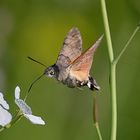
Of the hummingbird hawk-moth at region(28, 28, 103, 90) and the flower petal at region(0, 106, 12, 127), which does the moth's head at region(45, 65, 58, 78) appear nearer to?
the hummingbird hawk-moth at region(28, 28, 103, 90)

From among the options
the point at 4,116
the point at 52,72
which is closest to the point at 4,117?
the point at 4,116

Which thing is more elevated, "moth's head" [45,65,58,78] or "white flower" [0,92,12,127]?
"moth's head" [45,65,58,78]

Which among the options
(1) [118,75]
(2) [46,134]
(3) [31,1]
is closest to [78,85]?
(2) [46,134]

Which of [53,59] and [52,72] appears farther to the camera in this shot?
[53,59]

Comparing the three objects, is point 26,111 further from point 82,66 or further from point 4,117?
point 82,66

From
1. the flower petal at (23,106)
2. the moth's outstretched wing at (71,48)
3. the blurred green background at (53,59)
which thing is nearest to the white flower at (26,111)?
the flower petal at (23,106)

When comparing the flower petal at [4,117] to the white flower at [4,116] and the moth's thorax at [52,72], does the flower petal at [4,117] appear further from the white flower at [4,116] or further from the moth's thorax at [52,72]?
the moth's thorax at [52,72]

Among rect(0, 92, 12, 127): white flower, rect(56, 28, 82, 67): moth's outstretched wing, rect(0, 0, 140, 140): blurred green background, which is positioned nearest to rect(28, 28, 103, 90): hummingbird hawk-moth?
rect(56, 28, 82, 67): moth's outstretched wing
